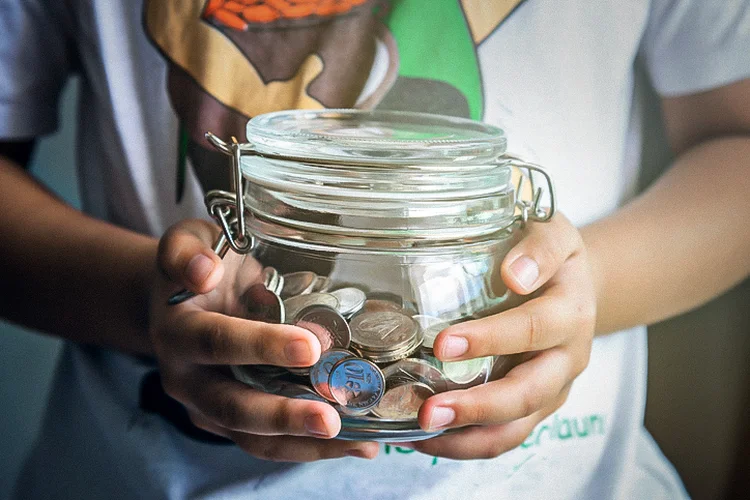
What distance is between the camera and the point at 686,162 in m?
0.45

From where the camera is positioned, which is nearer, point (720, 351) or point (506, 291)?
point (506, 291)

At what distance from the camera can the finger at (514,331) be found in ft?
0.91

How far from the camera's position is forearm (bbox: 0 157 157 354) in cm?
44

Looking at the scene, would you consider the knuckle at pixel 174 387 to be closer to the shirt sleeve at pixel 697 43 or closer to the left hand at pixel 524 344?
the left hand at pixel 524 344

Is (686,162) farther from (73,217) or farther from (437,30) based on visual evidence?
(73,217)

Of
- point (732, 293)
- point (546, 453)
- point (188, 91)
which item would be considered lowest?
point (546, 453)

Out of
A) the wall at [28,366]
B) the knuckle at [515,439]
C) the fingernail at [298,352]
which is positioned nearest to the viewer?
the fingernail at [298,352]

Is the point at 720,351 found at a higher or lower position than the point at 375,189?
lower

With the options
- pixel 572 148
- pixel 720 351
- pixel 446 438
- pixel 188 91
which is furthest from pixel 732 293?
pixel 188 91

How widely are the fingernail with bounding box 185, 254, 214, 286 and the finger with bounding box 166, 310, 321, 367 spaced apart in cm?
2

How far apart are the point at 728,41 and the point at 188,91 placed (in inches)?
15.1

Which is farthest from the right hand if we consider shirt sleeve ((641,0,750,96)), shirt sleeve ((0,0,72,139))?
shirt sleeve ((641,0,750,96))

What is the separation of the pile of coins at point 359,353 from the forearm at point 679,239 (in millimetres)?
179

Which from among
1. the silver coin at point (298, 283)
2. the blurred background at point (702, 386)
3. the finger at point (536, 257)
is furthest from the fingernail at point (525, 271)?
the blurred background at point (702, 386)
